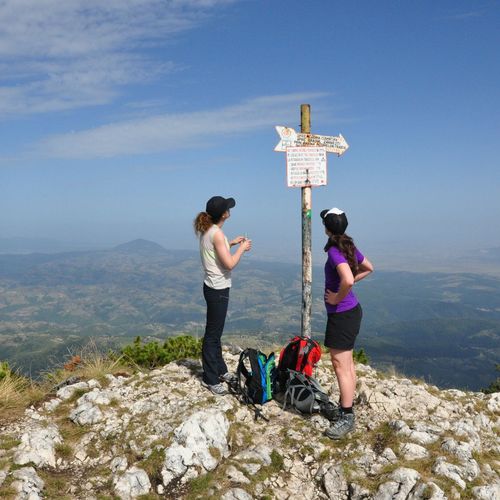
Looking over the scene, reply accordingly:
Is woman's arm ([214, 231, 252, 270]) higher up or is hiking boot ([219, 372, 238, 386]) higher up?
woman's arm ([214, 231, 252, 270])

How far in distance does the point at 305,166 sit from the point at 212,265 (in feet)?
11.4

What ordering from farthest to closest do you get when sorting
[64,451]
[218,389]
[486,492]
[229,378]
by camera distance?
[229,378], [218,389], [64,451], [486,492]

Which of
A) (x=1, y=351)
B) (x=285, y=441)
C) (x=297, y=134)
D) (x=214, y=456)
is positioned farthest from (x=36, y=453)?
(x=1, y=351)

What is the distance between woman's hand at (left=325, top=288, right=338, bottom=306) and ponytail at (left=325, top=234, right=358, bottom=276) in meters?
0.50

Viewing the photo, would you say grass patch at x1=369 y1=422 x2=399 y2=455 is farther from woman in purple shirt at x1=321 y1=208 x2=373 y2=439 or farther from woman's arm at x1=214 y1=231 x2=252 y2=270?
woman's arm at x1=214 y1=231 x2=252 y2=270

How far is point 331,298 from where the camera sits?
5770mm

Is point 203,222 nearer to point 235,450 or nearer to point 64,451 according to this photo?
point 235,450

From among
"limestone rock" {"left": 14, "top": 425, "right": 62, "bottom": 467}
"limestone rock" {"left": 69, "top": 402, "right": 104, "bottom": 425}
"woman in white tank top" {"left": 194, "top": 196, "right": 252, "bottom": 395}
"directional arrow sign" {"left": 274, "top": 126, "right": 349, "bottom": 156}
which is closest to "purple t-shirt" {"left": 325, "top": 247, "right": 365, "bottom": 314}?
"woman in white tank top" {"left": 194, "top": 196, "right": 252, "bottom": 395}

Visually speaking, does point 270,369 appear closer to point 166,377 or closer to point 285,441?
point 285,441

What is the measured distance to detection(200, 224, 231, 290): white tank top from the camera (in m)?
6.57

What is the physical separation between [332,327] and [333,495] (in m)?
2.09

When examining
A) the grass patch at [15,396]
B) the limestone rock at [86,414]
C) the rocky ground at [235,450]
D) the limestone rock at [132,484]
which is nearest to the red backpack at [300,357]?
the rocky ground at [235,450]

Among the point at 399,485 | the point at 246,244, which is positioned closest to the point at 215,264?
the point at 246,244

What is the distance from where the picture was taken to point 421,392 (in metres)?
7.32
